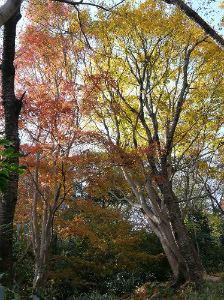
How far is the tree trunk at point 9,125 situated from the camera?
3764 mm

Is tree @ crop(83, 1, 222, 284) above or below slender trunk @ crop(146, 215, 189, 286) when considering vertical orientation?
above

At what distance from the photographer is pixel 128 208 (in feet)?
52.0

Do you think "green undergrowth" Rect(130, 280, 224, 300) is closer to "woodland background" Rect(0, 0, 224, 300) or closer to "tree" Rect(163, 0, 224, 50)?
"woodland background" Rect(0, 0, 224, 300)

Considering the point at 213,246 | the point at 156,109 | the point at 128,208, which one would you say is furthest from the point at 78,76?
the point at 213,246

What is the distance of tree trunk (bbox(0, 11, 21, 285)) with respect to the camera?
376cm

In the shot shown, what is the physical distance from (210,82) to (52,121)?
17.6 feet

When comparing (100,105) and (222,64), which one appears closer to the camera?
(100,105)

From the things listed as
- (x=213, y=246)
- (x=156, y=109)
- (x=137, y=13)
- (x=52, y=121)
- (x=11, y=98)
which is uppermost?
(x=137, y=13)

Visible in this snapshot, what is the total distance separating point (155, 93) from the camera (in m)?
9.02

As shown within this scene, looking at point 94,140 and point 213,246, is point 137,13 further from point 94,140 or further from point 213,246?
point 213,246

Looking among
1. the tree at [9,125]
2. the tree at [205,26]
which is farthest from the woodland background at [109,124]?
the tree at [205,26]

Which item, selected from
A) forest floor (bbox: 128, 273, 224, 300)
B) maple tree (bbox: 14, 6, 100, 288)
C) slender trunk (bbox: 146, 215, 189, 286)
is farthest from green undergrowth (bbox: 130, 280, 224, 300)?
maple tree (bbox: 14, 6, 100, 288)

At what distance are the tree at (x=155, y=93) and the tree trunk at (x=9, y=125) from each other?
3014 mm

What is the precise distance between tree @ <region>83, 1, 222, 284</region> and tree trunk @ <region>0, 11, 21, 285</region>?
301 centimetres
